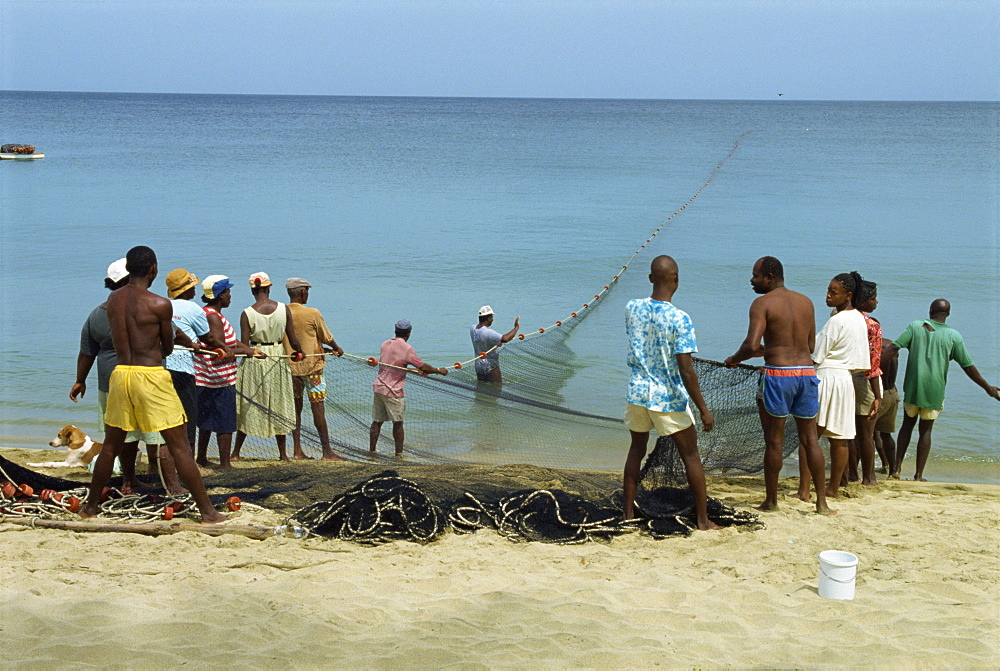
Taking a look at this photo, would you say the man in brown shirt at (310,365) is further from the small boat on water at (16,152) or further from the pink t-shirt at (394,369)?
the small boat on water at (16,152)

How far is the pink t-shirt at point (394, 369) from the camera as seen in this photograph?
6340mm

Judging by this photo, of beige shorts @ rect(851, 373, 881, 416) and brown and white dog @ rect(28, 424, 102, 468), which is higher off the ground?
beige shorts @ rect(851, 373, 881, 416)

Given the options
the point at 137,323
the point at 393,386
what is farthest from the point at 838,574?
the point at 137,323

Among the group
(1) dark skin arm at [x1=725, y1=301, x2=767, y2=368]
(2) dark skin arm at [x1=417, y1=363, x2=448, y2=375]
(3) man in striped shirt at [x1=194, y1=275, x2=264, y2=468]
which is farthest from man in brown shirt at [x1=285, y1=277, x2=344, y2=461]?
(1) dark skin arm at [x1=725, y1=301, x2=767, y2=368]

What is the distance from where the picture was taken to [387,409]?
21.0 ft

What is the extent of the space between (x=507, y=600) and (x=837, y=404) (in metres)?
2.52

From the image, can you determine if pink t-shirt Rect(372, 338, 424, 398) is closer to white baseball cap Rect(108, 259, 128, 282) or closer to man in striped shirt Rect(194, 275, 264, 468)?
man in striped shirt Rect(194, 275, 264, 468)

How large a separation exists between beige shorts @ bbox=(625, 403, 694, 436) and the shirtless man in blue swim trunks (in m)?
0.57

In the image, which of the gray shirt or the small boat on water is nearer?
the gray shirt

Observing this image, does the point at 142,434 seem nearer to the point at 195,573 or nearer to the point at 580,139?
the point at 195,573

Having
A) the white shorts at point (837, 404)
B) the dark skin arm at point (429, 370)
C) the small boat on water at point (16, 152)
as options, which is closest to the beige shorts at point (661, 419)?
the white shorts at point (837, 404)

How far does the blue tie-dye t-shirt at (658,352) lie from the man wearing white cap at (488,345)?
7.05ft

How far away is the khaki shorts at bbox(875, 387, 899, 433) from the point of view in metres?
6.28

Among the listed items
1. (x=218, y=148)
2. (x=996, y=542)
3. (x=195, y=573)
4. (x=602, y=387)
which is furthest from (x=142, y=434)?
(x=218, y=148)
